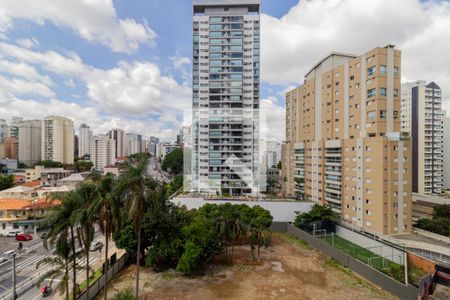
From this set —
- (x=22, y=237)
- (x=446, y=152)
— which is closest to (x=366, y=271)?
(x=22, y=237)

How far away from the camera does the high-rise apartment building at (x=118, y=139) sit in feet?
427

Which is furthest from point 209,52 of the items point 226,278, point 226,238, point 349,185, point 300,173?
point 226,278

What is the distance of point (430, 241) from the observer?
81.0ft

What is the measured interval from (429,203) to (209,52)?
4758 centimetres

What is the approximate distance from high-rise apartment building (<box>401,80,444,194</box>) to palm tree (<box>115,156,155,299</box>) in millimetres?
58476

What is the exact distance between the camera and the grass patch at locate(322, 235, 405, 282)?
17547 mm

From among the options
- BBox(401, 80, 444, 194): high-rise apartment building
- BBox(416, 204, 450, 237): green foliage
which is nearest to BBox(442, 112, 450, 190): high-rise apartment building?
BBox(401, 80, 444, 194): high-rise apartment building

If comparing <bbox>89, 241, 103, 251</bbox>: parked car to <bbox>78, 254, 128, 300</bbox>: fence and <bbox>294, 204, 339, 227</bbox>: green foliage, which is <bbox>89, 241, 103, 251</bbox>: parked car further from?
<bbox>294, 204, 339, 227</bbox>: green foliage

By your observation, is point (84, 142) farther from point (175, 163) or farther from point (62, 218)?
point (62, 218)

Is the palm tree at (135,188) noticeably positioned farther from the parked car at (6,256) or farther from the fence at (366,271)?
the parked car at (6,256)

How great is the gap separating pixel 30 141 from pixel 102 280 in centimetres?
10116

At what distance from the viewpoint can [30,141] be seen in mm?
92688

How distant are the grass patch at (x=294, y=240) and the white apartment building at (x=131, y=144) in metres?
131

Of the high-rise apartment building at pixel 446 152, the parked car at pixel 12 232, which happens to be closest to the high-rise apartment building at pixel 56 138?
the parked car at pixel 12 232
